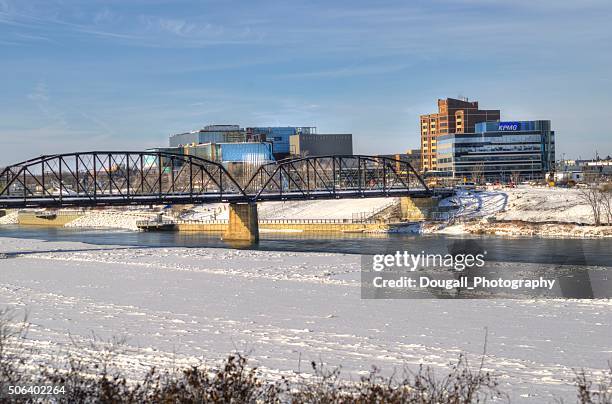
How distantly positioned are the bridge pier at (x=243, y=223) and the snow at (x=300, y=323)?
35.7 metres

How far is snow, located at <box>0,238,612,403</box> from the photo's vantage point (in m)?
19.0

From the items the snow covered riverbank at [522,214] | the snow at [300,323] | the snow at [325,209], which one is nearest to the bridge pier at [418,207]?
the snow covered riverbank at [522,214]

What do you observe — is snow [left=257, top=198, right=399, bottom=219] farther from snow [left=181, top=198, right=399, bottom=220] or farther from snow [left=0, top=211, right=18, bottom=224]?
snow [left=0, top=211, right=18, bottom=224]

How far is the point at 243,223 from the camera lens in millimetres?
79000

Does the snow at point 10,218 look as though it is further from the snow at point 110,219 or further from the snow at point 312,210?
the snow at point 312,210

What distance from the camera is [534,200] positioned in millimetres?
94625

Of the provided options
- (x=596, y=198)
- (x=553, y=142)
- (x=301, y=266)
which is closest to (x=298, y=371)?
(x=301, y=266)

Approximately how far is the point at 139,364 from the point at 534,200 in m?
82.7

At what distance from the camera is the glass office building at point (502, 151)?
176 meters

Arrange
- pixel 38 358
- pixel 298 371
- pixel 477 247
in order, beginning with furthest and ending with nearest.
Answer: pixel 477 247 → pixel 38 358 → pixel 298 371

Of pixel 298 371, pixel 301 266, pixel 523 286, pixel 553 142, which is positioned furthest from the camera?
pixel 553 142

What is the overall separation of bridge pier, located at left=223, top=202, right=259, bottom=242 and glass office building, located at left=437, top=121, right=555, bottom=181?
338 ft

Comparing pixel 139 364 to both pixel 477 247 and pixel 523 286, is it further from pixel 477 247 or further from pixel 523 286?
pixel 477 247

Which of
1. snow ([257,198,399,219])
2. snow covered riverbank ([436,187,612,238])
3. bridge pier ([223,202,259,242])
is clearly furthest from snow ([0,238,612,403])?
snow ([257,198,399,219])
